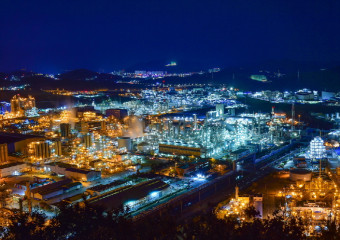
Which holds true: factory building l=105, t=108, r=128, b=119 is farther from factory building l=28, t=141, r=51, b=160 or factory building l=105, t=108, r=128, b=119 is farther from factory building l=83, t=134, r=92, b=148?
factory building l=28, t=141, r=51, b=160

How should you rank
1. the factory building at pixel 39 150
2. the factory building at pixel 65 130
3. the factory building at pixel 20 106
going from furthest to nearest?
the factory building at pixel 20 106 < the factory building at pixel 65 130 < the factory building at pixel 39 150

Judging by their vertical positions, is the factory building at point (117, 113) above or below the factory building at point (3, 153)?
above

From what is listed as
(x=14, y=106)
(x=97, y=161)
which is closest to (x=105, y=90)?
(x=14, y=106)

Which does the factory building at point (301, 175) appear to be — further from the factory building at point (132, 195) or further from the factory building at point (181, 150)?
the factory building at point (132, 195)

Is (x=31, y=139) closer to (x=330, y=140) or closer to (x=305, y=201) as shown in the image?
(x=305, y=201)

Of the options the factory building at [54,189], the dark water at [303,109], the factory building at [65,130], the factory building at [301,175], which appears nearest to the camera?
the factory building at [54,189]

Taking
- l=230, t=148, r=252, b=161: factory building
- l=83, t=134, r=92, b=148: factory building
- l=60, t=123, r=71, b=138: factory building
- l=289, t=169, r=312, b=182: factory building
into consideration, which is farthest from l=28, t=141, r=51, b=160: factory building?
l=289, t=169, r=312, b=182: factory building

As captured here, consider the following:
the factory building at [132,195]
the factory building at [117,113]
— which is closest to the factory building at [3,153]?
the factory building at [132,195]

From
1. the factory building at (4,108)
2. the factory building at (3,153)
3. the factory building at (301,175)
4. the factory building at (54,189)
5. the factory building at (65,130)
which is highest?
the factory building at (4,108)

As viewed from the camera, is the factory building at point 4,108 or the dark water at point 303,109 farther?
the factory building at point 4,108
